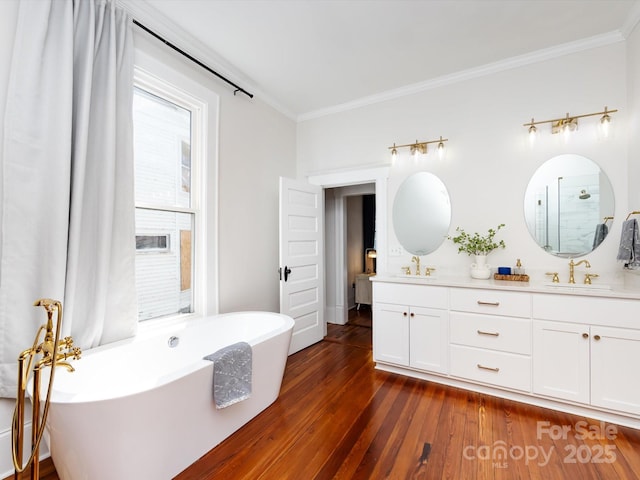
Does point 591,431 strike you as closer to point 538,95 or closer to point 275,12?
point 538,95

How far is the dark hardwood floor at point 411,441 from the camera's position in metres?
1.64

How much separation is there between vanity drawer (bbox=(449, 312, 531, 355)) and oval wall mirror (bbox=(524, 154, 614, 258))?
82 cm

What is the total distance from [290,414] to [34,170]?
219 cm

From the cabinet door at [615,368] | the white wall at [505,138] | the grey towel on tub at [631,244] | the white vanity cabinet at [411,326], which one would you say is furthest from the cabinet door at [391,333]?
the grey towel on tub at [631,244]

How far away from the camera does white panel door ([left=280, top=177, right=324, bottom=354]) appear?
10.8 feet

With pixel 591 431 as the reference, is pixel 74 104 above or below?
above

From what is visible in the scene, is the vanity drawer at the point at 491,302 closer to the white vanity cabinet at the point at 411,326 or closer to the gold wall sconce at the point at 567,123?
the white vanity cabinet at the point at 411,326

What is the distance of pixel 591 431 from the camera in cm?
198

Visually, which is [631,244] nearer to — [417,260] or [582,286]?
[582,286]

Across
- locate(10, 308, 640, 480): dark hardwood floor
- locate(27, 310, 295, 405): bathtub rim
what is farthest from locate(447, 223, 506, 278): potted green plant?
locate(27, 310, 295, 405): bathtub rim

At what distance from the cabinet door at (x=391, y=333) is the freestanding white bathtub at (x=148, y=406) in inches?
37.8

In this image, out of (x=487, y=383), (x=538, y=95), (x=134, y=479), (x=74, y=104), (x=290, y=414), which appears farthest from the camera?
(x=538, y=95)

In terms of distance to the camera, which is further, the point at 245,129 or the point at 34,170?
the point at 245,129

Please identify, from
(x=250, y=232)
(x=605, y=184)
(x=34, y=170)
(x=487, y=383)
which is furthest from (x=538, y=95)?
(x=34, y=170)
